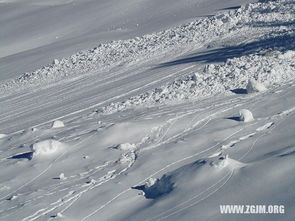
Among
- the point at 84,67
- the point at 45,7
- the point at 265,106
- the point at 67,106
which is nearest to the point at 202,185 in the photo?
the point at 265,106

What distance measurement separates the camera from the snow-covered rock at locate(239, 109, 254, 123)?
7984mm

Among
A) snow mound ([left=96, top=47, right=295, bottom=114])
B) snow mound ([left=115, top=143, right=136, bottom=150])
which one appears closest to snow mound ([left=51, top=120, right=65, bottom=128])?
snow mound ([left=96, top=47, right=295, bottom=114])

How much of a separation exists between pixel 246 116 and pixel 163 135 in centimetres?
148

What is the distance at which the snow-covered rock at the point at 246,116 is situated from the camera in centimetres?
798

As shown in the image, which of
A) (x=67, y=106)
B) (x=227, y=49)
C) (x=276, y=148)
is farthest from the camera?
(x=227, y=49)

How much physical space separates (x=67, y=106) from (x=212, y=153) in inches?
233

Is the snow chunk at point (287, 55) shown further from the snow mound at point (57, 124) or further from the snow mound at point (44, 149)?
the snow mound at point (44, 149)

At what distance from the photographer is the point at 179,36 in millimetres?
16000

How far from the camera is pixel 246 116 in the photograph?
8.02 meters

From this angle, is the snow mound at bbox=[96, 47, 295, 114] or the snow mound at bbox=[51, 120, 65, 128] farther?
the snow mound at bbox=[51, 120, 65, 128]

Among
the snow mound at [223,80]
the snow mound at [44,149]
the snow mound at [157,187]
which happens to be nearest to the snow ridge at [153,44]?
the snow mound at [223,80]

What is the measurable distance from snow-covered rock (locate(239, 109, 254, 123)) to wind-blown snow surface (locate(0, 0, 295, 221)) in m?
0.10

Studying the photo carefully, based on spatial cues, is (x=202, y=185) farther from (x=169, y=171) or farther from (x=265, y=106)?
(x=265, y=106)

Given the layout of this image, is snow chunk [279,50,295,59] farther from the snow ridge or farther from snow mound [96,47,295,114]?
the snow ridge
